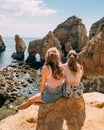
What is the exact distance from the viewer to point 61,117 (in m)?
9.50

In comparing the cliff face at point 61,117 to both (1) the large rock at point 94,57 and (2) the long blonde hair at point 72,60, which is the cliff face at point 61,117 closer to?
(2) the long blonde hair at point 72,60

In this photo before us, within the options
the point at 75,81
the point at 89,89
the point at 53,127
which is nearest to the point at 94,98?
the point at 75,81

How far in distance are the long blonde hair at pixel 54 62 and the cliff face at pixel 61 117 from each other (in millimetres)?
981

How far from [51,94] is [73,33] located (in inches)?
3668

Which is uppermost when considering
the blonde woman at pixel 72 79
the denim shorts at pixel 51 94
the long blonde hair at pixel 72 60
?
the long blonde hair at pixel 72 60

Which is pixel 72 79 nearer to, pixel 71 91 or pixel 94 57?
pixel 71 91

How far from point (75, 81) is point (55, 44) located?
7855 cm

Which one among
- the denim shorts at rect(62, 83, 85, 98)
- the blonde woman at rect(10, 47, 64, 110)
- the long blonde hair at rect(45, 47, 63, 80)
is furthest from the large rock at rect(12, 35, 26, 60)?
the long blonde hair at rect(45, 47, 63, 80)

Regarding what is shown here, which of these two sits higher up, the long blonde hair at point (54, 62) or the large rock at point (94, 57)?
the long blonde hair at point (54, 62)

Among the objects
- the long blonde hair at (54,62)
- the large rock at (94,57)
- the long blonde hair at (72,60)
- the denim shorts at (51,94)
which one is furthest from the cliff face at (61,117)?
the large rock at (94,57)

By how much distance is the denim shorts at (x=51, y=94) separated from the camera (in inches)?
412

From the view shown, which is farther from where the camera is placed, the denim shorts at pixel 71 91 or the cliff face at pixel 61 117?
→ the denim shorts at pixel 71 91

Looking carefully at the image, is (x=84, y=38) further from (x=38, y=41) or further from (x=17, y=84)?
(x=17, y=84)

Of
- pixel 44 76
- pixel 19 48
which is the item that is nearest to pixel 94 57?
pixel 44 76
